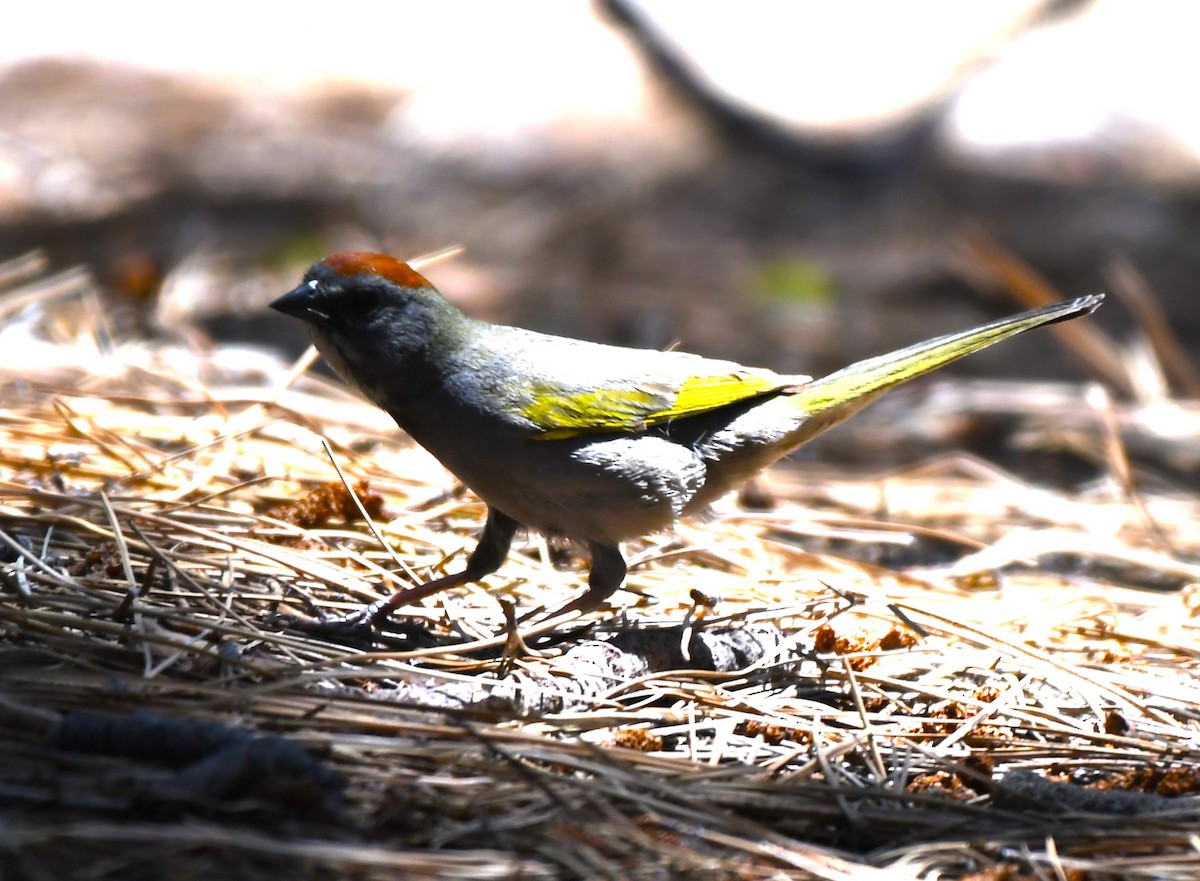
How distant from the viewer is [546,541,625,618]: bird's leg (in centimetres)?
378

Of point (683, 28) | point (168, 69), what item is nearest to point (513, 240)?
point (683, 28)

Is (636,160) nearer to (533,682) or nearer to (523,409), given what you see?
(523,409)

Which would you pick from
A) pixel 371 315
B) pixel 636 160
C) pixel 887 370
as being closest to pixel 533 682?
pixel 371 315

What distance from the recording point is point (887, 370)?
13.8 ft

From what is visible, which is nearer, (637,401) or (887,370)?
(637,401)

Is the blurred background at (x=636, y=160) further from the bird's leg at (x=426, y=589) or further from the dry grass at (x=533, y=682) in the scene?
the bird's leg at (x=426, y=589)

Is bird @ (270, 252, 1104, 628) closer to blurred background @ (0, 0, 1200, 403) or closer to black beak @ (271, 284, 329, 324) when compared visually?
black beak @ (271, 284, 329, 324)

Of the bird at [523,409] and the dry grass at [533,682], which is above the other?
the bird at [523,409]

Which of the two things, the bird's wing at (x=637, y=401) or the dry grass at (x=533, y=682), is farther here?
the bird's wing at (x=637, y=401)

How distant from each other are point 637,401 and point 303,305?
43.0 inches

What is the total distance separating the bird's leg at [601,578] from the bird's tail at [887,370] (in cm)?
89

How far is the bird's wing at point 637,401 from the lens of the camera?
385 centimetres

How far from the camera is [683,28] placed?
1259 cm

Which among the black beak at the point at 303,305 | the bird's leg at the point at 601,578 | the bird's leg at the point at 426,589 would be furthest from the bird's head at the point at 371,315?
the bird's leg at the point at 601,578
